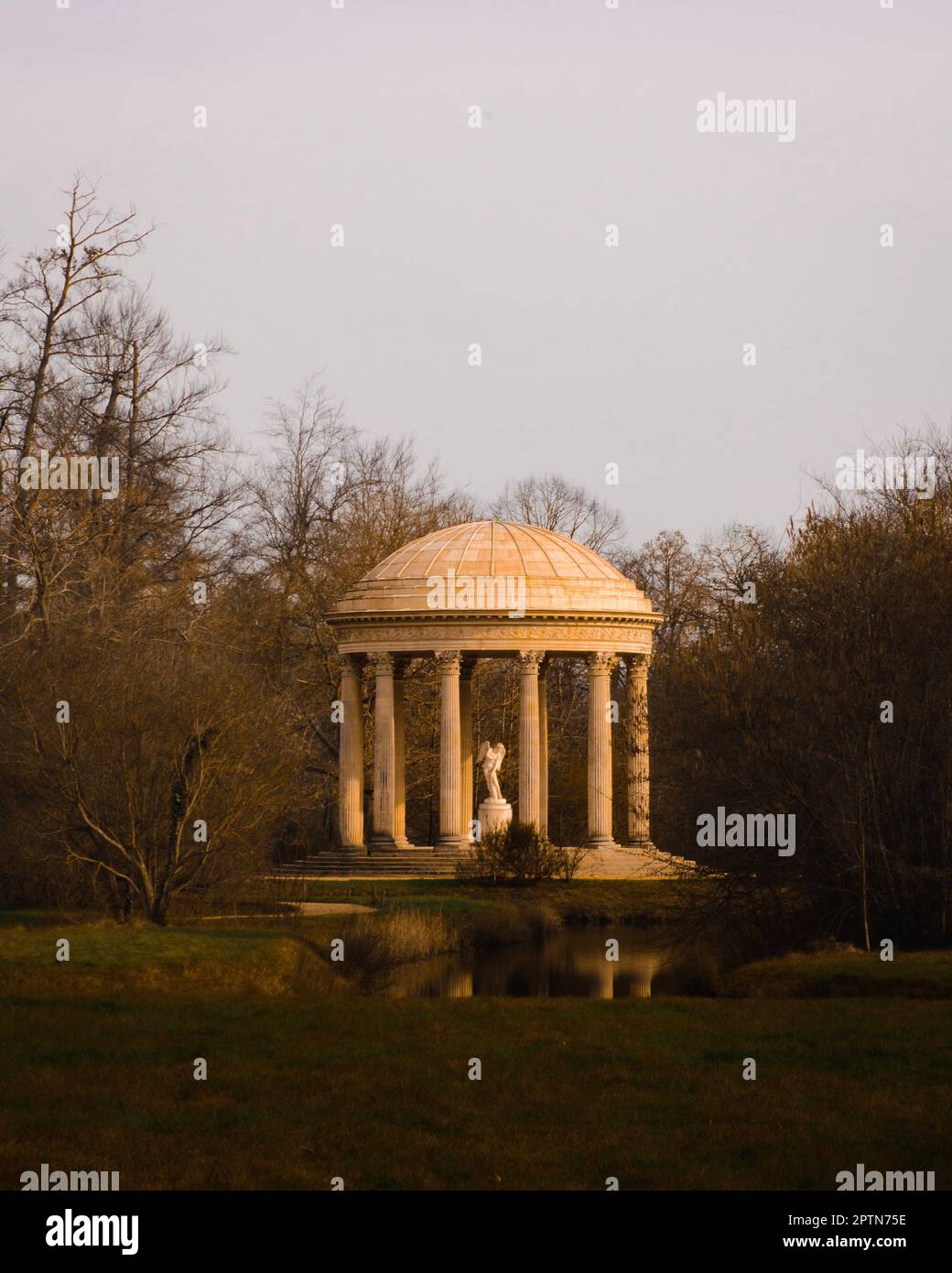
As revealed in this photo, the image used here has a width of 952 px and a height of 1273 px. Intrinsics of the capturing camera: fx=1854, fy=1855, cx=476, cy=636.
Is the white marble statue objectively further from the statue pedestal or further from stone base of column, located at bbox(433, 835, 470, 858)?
stone base of column, located at bbox(433, 835, 470, 858)

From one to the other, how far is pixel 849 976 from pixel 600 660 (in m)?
29.6

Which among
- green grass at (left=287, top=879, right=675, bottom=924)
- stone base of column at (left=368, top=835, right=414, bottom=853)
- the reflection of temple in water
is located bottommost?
the reflection of temple in water

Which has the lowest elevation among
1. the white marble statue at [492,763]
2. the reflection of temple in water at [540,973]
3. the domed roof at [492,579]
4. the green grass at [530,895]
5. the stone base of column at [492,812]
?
the reflection of temple in water at [540,973]

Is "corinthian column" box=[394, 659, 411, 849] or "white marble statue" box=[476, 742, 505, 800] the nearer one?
"white marble statue" box=[476, 742, 505, 800]

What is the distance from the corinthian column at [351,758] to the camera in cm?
5559

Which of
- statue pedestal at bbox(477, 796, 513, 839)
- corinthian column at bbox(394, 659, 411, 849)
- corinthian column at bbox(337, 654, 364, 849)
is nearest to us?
statue pedestal at bbox(477, 796, 513, 839)

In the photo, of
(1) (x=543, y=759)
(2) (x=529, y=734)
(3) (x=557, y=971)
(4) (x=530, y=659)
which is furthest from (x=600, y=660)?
(3) (x=557, y=971)

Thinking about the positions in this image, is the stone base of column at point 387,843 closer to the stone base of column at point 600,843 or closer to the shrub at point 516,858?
the stone base of column at point 600,843

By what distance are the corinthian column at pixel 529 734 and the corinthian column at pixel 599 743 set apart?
158 cm

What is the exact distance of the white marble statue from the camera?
181 ft

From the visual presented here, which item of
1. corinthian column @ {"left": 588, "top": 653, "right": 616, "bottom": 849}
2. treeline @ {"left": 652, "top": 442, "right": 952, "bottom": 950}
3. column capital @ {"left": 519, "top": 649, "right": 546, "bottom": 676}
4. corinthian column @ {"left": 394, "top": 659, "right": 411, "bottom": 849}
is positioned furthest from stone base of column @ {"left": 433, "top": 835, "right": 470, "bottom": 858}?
treeline @ {"left": 652, "top": 442, "right": 952, "bottom": 950}

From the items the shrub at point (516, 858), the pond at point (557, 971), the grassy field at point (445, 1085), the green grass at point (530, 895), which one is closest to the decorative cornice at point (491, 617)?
the shrub at point (516, 858)

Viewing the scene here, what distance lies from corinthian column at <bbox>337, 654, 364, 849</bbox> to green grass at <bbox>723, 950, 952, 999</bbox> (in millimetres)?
28564

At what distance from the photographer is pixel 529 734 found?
54.9 metres
